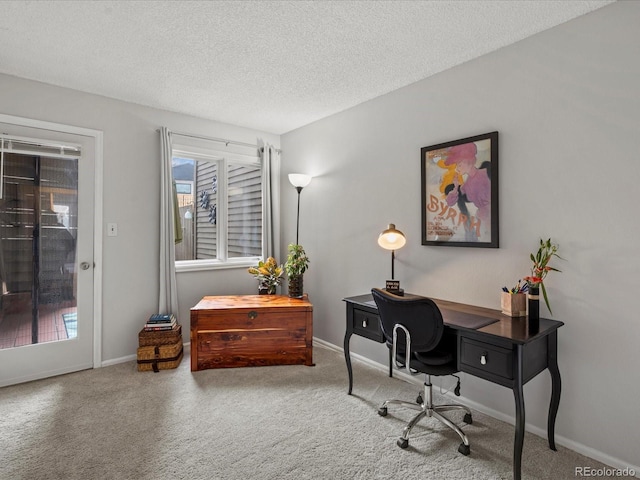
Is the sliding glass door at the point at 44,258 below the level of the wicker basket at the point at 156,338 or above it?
above

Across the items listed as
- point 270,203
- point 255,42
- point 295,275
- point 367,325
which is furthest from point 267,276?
point 255,42

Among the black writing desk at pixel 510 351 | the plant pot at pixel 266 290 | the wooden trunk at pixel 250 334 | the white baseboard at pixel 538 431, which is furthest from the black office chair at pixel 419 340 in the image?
the plant pot at pixel 266 290

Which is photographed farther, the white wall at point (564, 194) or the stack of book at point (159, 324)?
the stack of book at point (159, 324)

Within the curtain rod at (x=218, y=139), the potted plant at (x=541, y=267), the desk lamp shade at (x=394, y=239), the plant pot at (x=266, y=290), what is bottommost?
the plant pot at (x=266, y=290)

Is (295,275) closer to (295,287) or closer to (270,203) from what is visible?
(295,287)

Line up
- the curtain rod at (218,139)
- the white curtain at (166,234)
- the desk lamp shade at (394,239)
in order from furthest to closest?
the curtain rod at (218,139)
the white curtain at (166,234)
the desk lamp shade at (394,239)

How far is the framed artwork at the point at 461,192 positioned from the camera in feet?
7.72

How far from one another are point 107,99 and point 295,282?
2.41 m

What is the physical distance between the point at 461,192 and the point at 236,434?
2.17 meters

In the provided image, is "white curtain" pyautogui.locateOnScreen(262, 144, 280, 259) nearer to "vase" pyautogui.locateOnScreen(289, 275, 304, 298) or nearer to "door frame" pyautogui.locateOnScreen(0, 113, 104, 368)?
"vase" pyautogui.locateOnScreen(289, 275, 304, 298)

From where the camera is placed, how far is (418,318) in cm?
198

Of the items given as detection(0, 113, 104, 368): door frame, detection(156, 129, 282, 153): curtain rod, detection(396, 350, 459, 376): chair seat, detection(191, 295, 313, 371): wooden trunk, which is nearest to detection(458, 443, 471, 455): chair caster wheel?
detection(396, 350, 459, 376): chair seat

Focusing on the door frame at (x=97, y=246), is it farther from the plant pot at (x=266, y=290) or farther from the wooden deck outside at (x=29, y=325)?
the plant pot at (x=266, y=290)

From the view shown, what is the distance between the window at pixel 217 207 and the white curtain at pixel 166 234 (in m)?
0.28
